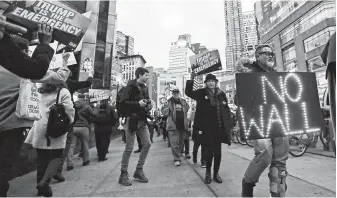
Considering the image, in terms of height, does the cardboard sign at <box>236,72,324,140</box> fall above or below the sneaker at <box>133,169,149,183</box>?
above

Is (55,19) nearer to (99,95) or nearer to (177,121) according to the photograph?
(177,121)

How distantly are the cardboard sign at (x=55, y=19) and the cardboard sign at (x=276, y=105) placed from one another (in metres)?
1.64

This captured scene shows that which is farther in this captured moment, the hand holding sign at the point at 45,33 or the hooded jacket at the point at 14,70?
the hand holding sign at the point at 45,33

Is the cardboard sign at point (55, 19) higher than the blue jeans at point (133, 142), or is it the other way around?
the cardboard sign at point (55, 19)

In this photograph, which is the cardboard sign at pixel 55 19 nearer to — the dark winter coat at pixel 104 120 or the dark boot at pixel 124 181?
the dark boot at pixel 124 181

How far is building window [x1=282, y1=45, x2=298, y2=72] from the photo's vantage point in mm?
37750

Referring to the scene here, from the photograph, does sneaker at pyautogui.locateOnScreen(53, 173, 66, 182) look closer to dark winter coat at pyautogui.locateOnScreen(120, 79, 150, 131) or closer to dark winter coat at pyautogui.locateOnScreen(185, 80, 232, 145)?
dark winter coat at pyautogui.locateOnScreen(120, 79, 150, 131)

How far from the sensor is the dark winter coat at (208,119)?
3.54 meters

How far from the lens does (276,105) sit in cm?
196

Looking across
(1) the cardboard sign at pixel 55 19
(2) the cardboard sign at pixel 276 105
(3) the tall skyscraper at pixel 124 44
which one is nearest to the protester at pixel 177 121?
(2) the cardboard sign at pixel 276 105

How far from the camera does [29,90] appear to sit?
93.5 inches

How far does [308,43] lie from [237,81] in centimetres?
4008

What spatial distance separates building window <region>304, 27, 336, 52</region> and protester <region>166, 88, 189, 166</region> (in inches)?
1311

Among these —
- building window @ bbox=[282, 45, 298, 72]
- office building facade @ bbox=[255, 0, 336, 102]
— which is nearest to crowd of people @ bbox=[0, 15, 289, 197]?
office building facade @ bbox=[255, 0, 336, 102]
